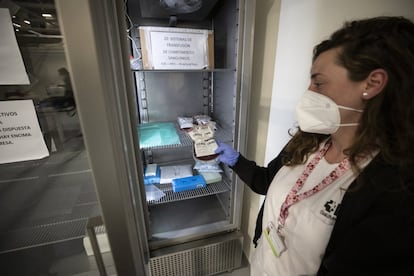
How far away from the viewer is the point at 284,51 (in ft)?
3.34

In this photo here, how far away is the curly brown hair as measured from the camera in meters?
0.52

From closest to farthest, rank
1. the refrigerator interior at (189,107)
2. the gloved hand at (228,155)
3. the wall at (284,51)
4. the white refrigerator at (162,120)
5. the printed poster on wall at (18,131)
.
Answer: the white refrigerator at (162,120), the printed poster on wall at (18,131), the wall at (284,51), the gloved hand at (228,155), the refrigerator interior at (189,107)

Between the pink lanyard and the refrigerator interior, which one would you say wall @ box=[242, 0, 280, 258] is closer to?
the refrigerator interior

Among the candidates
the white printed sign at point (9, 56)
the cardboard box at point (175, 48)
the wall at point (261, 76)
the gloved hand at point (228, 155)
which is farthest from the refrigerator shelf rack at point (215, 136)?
the white printed sign at point (9, 56)

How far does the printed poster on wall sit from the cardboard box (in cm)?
60

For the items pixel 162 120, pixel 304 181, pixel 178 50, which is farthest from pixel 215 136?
pixel 304 181

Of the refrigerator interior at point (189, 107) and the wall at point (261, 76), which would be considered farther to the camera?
the refrigerator interior at point (189, 107)

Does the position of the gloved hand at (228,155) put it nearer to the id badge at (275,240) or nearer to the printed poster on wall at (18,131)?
the id badge at (275,240)

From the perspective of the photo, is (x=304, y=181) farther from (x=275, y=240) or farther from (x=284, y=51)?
(x=284, y=51)

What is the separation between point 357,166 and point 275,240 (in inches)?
15.9

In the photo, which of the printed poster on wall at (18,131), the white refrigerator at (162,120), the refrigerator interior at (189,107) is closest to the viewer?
the white refrigerator at (162,120)

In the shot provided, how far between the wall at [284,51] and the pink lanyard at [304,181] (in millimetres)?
313

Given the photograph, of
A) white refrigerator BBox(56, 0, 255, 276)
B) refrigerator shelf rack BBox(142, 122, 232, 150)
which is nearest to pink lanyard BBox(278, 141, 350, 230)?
white refrigerator BBox(56, 0, 255, 276)

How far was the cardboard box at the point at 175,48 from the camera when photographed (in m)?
1.06
